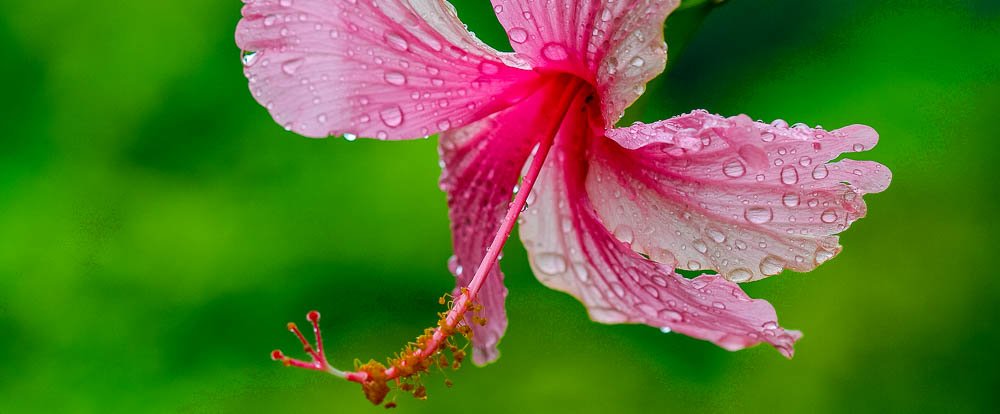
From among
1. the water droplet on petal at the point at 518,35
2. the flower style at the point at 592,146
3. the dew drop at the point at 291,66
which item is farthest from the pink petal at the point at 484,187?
the dew drop at the point at 291,66

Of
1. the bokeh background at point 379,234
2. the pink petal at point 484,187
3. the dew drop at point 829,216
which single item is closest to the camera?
the dew drop at point 829,216

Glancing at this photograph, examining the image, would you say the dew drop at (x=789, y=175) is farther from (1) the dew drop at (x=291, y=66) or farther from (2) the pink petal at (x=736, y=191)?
(1) the dew drop at (x=291, y=66)

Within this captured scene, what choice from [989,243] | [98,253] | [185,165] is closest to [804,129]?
[989,243]

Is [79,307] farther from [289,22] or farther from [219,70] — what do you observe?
[289,22]

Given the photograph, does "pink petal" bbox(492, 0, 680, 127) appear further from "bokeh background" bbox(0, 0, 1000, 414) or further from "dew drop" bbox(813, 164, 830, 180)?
"bokeh background" bbox(0, 0, 1000, 414)

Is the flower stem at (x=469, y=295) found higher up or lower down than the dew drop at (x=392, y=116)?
lower down

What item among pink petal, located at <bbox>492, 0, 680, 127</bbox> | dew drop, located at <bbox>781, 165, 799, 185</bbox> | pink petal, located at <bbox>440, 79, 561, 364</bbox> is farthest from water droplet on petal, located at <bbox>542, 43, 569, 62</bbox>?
dew drop, located at <bbox>781, 165, 799, 185</bbox>
